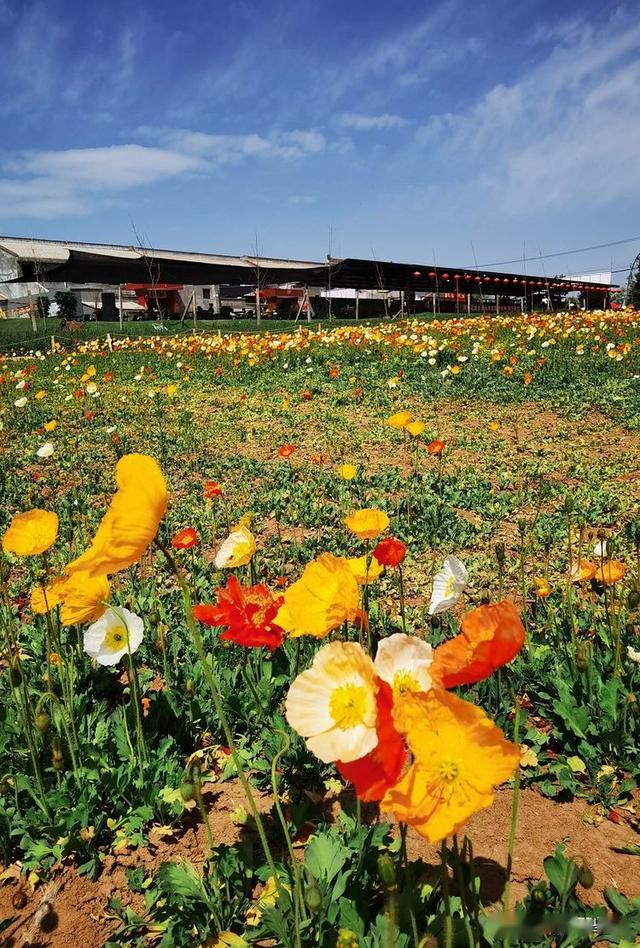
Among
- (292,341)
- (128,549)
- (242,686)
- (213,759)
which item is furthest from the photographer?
(292,341)

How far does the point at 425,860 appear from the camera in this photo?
1540 millimetres

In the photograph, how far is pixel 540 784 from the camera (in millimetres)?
1858

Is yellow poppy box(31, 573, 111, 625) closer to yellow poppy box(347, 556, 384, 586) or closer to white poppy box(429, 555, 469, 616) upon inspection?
yellow poppy box(347, 556, 384, 586)

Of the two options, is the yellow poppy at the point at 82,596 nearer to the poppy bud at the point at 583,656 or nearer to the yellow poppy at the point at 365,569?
the yellow poppy at the point at 365,569

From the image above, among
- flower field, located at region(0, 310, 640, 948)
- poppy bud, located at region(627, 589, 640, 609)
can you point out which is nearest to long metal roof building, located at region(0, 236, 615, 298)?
flower field, located at region(0, 310, 640, 948)

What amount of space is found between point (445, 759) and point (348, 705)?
0.46 ft

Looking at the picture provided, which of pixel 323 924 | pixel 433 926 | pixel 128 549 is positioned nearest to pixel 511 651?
pixel 128 549

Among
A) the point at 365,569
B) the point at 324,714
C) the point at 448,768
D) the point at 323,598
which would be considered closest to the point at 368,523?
the point at 365,569

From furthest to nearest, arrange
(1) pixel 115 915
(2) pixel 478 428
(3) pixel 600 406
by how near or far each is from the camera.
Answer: (3) pixel 600 406
(2) pixel 478 428
(1) pixel 115 915

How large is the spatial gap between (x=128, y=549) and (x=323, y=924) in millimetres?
874

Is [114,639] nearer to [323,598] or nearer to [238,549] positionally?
[238,549]

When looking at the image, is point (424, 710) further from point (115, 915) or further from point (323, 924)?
point (115, 915)

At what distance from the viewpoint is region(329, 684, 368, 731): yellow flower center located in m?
0.81

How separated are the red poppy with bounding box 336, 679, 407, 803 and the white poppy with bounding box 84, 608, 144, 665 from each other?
1182 mm
